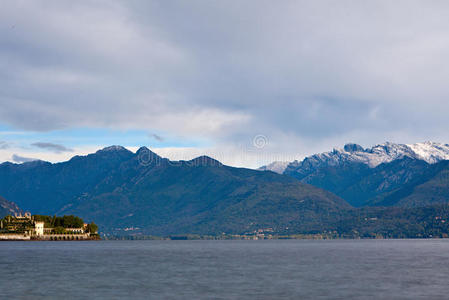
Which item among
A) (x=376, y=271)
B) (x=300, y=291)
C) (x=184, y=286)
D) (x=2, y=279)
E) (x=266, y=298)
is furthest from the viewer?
(x=376, y=271)

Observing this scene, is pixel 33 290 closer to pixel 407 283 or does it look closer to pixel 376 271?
pixel 407 283

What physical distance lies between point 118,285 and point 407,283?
53.6m

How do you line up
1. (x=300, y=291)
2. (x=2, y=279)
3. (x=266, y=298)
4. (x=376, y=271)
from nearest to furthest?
1. (x=266, y=298)
2. (x=300, y=291)
3. (x=2, y=279)
4. (x=376, y=271)

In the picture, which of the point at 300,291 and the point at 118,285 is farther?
the point at 118,285

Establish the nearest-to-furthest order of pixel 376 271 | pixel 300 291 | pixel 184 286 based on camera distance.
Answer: pixel 300 291
pixel 184 286
pixel 376 271

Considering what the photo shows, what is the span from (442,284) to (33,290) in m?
72.6

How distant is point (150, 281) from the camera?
11981 centimetres

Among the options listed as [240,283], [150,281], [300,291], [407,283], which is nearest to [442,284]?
[407,283]

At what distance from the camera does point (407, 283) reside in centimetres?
11312

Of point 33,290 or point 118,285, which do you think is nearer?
point 33,290

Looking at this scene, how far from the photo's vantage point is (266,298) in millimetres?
93750

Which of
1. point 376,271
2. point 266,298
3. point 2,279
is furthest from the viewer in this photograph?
point 376,271

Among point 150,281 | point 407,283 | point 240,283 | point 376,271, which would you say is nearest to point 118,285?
point 150,281

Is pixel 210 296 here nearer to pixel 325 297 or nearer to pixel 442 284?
pixel 325 297
